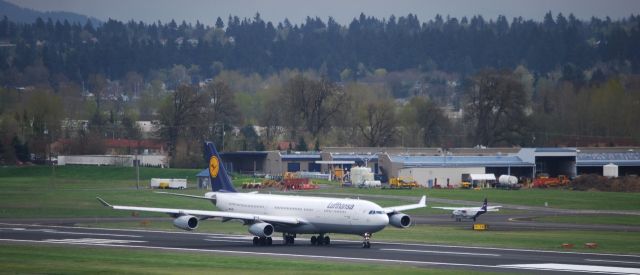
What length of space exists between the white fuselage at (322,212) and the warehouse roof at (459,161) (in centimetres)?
7493

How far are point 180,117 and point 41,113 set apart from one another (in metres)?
Answer: 25.3

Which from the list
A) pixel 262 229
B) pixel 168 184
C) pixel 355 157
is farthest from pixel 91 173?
pixel 262 229

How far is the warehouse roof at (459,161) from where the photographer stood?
14988 centimetres

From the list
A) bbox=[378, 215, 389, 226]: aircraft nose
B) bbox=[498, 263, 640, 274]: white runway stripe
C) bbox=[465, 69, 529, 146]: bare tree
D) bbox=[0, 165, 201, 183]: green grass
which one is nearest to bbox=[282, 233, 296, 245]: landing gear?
bbox=[378, 215, 389, 226]: aircraft nose

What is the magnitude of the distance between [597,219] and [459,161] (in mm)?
54683

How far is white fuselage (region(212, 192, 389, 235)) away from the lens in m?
69.1

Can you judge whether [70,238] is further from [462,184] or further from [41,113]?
[41,113]

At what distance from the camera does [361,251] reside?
221 feet

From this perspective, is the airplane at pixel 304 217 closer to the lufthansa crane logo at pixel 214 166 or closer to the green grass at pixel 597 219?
the lufthansa crane logo at pixel 214 166

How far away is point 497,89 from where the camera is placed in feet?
639

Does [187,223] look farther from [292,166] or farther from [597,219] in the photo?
[292,166]

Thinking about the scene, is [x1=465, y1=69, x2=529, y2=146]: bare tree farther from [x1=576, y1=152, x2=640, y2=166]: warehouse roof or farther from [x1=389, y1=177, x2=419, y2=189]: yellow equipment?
[x1=389, y1=177, x2=419, y2=189]: yellow equipment

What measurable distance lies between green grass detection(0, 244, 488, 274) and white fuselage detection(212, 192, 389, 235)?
26.6 feet

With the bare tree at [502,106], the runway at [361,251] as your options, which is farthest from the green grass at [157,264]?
the bare tree at [502,106]
